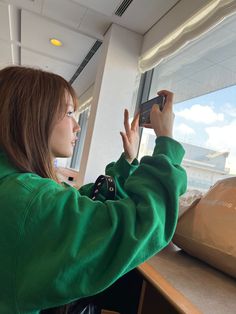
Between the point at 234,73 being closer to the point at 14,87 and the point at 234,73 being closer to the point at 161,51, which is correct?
the point at 161,51

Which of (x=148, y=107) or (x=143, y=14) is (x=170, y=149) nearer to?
(x=148, y=107)

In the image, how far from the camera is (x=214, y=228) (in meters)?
0.70

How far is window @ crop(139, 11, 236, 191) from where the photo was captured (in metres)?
1.38

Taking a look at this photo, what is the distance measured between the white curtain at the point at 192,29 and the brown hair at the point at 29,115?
3.93 ft

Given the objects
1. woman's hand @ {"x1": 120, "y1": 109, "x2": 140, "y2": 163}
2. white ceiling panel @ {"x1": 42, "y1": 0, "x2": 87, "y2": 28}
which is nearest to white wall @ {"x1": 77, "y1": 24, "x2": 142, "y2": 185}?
white ceiling panel @ {"x1": 42, "y1": 0, "x2": 87, "y2": 28}

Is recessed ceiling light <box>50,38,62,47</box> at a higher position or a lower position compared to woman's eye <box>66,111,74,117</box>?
higher

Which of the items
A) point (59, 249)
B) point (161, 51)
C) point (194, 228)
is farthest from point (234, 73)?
point (59, 249)

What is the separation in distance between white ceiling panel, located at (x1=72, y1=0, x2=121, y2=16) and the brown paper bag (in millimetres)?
1598

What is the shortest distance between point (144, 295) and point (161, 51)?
1.71 metres

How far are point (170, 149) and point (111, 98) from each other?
1695 mm

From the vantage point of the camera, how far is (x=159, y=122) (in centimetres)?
61

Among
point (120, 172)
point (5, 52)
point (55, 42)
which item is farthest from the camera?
point (5, 52)

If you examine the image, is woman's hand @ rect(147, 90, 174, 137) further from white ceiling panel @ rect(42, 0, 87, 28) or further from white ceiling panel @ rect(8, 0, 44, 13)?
white ceiling panel @ rect(8, 0, 44, 13)

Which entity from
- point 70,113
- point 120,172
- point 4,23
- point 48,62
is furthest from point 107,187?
point 48,62
